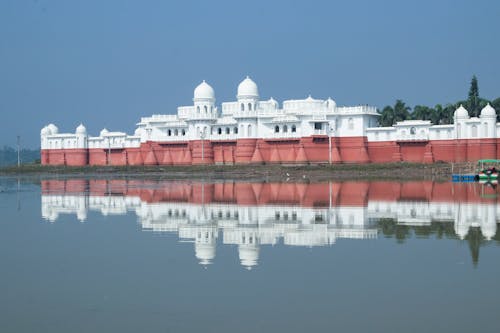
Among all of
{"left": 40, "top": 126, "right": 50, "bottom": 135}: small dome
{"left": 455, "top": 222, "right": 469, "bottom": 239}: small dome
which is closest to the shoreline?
{"left": 40, "top": 126, "right": 50, "bottom": 135}: small dome

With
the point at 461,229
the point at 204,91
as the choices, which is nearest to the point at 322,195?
the point at 461,229

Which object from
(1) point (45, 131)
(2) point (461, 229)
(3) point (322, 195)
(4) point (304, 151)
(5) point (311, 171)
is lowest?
(2) point (461, 229)

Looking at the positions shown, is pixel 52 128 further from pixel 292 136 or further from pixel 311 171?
pixel 311 171

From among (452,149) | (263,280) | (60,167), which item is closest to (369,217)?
(263,280)

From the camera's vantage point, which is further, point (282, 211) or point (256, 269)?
point (282, 211)

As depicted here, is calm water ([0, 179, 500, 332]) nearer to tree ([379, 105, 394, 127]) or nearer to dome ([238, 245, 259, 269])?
dome ([238, 245, 259, 269])

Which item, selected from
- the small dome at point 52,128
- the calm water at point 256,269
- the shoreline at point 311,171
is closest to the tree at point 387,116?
the shoreline at point 311,171

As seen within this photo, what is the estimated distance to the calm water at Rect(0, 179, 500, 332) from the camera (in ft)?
31.8

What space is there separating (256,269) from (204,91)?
5295 cm

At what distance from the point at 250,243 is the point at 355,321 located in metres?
6.98

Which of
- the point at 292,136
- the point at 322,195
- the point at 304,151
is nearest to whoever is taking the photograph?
the point at 322,195

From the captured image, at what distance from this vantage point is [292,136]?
59031 millimetres

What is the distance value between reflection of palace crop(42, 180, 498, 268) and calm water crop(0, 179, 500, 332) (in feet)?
0.27

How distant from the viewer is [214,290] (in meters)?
11.3
